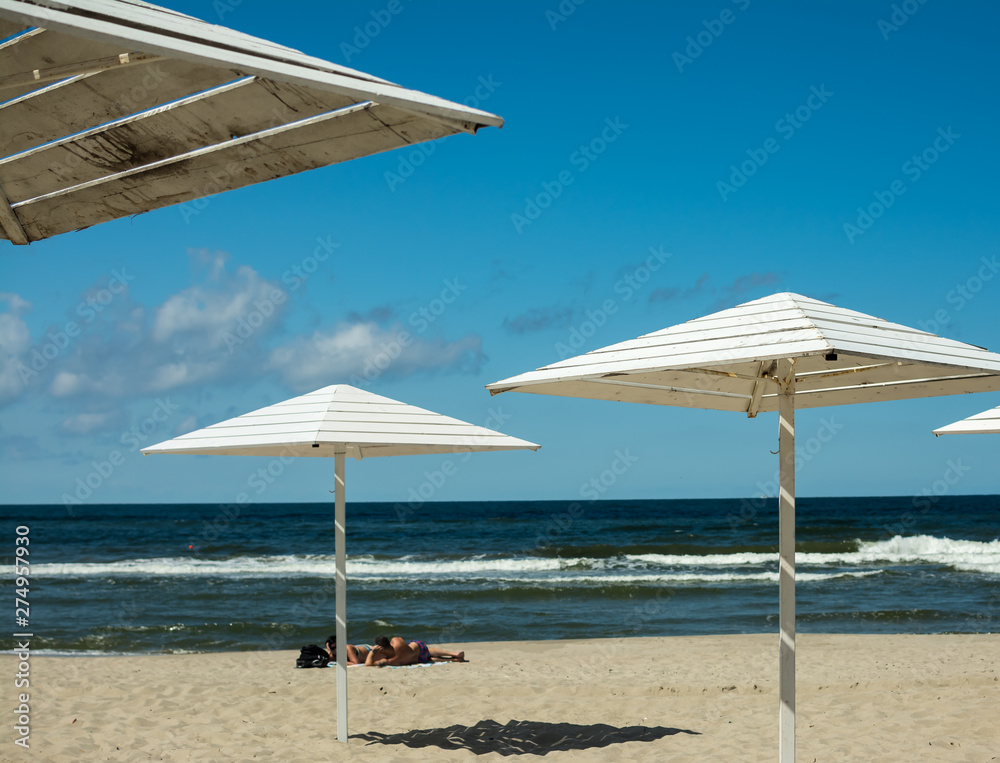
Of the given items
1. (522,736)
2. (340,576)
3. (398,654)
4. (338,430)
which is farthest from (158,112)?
(398,654)

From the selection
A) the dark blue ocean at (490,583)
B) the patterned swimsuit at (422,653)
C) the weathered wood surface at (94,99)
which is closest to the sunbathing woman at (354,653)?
the patterned swimsuit at (422,653)

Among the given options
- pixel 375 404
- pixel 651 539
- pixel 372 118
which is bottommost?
pixel 651 539

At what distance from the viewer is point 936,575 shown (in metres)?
21.2

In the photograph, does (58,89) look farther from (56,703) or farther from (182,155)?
(56,703)

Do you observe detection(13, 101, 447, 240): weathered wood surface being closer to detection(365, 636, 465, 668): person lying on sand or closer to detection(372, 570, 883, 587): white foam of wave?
detection(365, 636, 465, 668): person lying on sand

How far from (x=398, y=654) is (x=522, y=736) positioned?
13.4 feet

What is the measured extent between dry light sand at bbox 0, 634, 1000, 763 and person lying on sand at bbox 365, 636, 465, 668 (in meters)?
0.19

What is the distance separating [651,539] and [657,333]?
106 feet

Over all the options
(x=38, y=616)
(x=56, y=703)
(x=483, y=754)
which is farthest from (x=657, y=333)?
(x=38, y=616)

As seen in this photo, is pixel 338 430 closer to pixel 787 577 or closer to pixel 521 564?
pixel 787 577

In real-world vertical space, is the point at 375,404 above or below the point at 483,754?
above

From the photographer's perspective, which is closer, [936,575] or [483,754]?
[483,754]

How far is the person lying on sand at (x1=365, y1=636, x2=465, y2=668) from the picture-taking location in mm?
10484

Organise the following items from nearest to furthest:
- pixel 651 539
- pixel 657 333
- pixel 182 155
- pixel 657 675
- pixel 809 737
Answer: pixel 182 155
pixel 657 333
pixel 809 737
pixel 657 675
pixel 651 539
